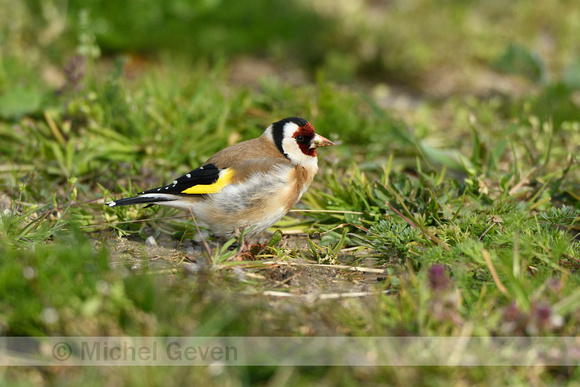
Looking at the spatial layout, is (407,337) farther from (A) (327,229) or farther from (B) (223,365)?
(A) (327,229)

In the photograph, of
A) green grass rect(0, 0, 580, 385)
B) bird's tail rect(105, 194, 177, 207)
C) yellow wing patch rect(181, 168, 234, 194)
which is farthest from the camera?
yellow wing patch rect(181, 168, 234, 194)

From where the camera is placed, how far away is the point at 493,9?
29.0 feet

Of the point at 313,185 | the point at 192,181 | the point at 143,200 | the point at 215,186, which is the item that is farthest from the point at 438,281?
the point at 313,185

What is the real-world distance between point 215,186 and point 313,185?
Answer: 1.20 meters

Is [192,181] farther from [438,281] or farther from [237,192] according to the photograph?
[438,281]

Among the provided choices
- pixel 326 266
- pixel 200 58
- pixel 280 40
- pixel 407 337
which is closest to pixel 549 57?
pixel 280 40

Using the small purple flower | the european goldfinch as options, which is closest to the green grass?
the small purple flower

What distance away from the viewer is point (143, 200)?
3488mm

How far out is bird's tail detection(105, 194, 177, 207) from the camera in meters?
3.46

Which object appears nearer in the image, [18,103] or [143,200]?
[143,200]

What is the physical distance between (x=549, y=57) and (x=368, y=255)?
5790 mm

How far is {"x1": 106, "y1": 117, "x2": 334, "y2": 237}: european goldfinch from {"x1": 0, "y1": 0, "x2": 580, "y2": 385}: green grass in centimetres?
18

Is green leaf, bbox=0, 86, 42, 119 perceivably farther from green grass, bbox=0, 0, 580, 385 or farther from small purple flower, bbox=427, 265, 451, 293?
small purple flower, bbox=427, 265, 451, 293

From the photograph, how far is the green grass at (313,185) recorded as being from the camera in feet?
7.86
